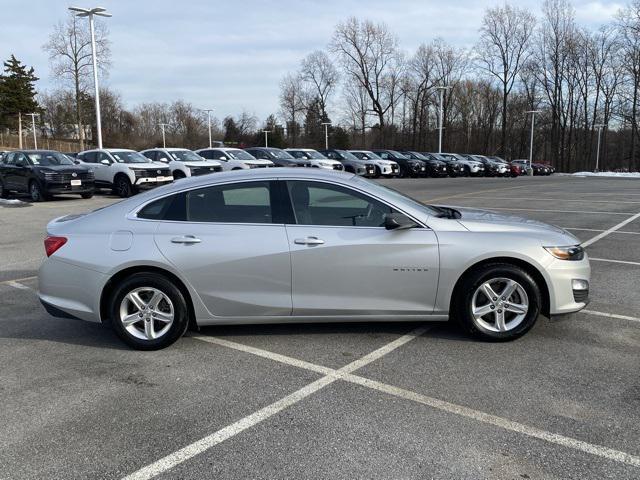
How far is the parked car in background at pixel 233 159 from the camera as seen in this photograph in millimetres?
24969

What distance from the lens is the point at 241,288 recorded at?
14.9ft

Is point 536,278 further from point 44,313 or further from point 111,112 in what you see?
point 111,112

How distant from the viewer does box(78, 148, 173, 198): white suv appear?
63.1 ft

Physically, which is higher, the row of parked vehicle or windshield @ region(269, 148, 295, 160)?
windshield @ region(269, 148, 295, 160)

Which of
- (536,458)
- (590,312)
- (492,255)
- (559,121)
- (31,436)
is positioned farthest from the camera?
(559,121)

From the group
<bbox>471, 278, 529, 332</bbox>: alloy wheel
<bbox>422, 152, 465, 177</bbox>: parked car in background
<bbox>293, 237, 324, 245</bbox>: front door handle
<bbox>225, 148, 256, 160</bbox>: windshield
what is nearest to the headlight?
<bbox>471, 278, 529, 332</bbox>: alloy wheel

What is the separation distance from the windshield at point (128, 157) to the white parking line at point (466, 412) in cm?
1716

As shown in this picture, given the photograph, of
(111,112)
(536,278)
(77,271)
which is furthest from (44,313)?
(111,112)

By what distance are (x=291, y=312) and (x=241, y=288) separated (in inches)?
18.6

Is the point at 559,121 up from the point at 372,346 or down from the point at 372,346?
up

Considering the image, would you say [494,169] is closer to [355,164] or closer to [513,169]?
[513,169]

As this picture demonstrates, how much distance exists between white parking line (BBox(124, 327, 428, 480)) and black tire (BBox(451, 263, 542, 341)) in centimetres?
60

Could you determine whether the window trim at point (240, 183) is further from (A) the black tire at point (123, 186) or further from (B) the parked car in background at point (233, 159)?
(B) the parked car in background at point (233, 159)

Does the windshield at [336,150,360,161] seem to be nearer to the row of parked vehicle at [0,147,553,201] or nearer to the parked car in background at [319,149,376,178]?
the parked car in background at [319,149,376,178]
